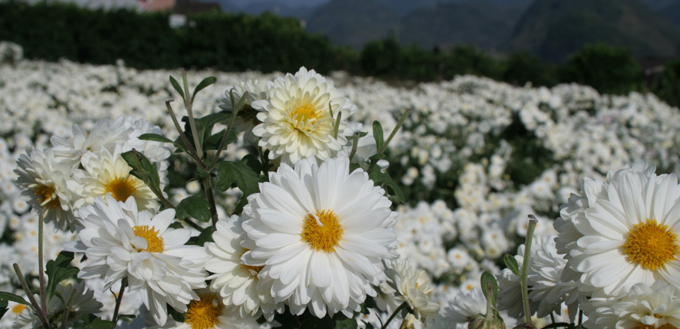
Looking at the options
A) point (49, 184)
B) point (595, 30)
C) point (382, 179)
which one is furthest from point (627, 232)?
point (595, 30)

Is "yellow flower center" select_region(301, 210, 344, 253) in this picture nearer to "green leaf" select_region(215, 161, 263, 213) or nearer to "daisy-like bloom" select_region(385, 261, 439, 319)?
"green leaf" select_region(215, 161, 263, 213)

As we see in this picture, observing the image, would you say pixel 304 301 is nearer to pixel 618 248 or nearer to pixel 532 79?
pixel 618 248

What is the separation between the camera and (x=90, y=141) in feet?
2.84

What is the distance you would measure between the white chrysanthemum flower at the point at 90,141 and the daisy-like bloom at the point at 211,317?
361 mm

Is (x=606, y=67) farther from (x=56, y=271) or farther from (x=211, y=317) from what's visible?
(x=56, y=271)

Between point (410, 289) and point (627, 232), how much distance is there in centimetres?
43

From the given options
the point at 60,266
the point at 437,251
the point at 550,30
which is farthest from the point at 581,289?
the point at 550,30

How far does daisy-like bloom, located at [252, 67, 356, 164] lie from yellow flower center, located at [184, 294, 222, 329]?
0.29m

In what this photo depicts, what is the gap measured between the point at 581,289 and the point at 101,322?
2.61 ft

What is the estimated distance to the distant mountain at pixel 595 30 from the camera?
124463 millimetres

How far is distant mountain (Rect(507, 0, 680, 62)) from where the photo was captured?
4900 inches

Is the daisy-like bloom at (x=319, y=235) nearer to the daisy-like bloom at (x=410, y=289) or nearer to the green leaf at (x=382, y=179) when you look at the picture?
the green leaf at (x=382, y=179)

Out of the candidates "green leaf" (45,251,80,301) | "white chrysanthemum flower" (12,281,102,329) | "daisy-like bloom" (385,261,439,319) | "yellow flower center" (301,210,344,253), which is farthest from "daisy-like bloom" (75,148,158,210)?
"daisy-like bloom" (385,261,439,319)

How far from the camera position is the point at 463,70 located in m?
19.7
